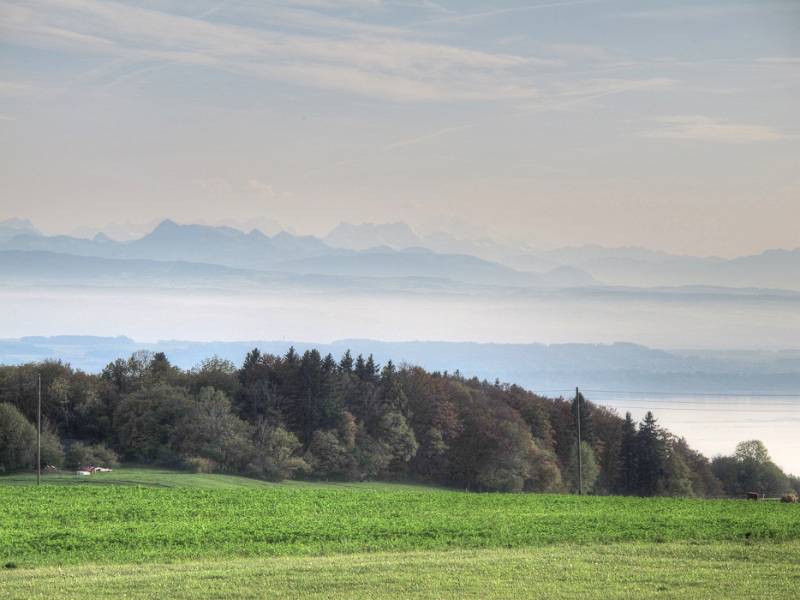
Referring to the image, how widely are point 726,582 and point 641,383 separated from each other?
17203cm

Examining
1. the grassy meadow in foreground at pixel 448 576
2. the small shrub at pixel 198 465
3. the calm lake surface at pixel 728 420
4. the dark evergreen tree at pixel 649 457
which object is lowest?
the grassy meadow in foreground at pixel 448 576

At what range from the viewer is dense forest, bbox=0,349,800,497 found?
5812cm

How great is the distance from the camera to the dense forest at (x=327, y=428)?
58125 millimetres

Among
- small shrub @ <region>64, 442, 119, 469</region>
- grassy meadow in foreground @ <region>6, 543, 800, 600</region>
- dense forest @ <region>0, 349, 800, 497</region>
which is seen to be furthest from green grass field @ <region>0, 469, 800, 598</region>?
dense forest @ <region>0, 349, 800, 497</region>

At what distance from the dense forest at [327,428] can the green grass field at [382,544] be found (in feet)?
54.4

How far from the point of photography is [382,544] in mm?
28500

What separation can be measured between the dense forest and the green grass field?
16.6 m

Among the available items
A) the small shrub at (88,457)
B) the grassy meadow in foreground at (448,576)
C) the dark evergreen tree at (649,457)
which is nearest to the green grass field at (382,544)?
the grassy meadow in foreground at (448,576)

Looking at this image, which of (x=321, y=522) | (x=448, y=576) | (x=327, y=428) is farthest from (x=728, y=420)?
(x=448, y=576)

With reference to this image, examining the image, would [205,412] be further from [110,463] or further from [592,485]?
[592,485]

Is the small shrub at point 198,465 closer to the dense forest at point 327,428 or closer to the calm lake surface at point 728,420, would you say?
the dense forest at point 327,428

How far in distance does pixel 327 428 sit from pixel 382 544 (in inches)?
1445

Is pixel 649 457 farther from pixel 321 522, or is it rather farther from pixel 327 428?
pixel 321 522

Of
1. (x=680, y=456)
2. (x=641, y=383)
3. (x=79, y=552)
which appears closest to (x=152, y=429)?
(x=79, y=552)
